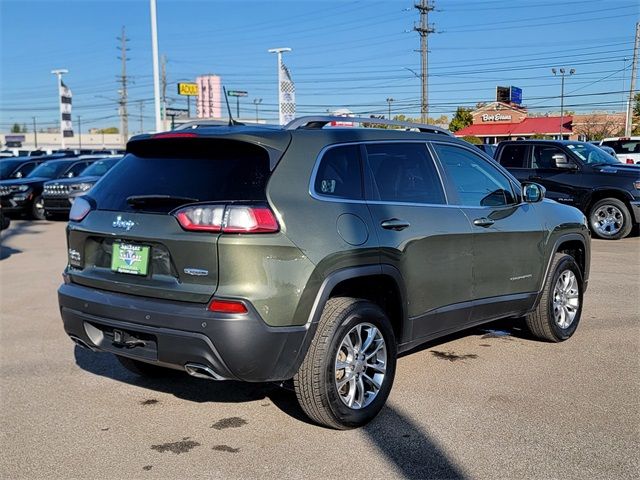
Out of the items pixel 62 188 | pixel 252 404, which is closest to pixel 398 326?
pixel 252 404

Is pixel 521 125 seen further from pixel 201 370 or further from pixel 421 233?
pixel 201 370

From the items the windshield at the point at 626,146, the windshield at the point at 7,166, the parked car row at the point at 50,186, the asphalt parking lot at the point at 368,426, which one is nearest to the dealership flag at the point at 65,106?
the windshield at the point at 7,166

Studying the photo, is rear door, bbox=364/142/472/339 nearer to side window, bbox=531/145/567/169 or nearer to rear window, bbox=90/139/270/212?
rear window, bbox=90/139/270/212

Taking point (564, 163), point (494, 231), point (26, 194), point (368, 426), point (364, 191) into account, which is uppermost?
point (564, 163)

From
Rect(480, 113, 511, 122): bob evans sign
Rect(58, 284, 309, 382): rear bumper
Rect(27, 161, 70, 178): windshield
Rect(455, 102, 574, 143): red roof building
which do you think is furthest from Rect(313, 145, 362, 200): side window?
Rect(480, 113, 511, 122): bob evans sign

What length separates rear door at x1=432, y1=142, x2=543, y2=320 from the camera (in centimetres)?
504

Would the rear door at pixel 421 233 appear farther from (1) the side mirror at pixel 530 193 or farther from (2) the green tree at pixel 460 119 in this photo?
(2) the green tree at pixel 460 119

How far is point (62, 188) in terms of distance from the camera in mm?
17438

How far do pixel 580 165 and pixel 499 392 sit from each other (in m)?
9.65

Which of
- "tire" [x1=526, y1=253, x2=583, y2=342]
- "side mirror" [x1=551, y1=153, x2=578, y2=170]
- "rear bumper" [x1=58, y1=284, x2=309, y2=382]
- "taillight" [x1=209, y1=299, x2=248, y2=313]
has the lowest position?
"tire" [x1=526, y1=253, x2=583, y2=342]

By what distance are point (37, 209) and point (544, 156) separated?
13.7 m

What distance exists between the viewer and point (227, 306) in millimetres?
3588

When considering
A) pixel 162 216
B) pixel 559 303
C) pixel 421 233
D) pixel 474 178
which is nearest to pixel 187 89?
pixel 559 303

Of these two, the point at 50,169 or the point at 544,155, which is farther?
the point at 50,169
